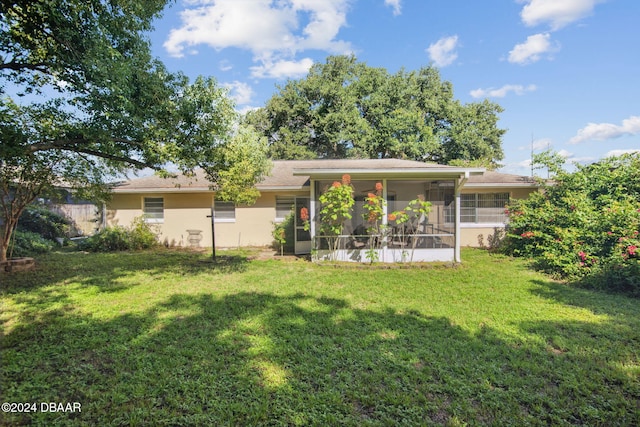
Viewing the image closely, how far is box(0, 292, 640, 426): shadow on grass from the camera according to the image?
267 cm

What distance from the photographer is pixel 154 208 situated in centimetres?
1288

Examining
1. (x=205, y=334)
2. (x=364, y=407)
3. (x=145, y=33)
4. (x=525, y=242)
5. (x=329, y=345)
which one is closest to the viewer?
(x=364, y=407)

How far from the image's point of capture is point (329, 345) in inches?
155

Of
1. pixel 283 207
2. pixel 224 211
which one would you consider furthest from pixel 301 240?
pixel 224 211

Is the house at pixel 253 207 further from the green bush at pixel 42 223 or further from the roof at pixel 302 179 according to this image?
the green bush at pixel 42 223

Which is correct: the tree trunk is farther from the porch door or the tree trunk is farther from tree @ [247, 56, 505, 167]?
tree @ [247, 56, 505, 167]

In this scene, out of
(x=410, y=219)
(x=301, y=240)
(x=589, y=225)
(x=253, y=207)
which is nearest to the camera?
(x=589, y=225)

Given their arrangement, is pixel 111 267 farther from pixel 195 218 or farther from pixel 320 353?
pixel 320 353

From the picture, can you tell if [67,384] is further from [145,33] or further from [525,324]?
[145,33]

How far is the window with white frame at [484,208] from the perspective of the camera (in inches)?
485

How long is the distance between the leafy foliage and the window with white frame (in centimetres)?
89

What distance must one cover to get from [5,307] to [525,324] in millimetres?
8415

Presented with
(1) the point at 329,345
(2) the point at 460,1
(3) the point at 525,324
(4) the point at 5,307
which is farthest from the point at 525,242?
(4) the point at 5,307

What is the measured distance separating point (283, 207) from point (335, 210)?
4499 mm
